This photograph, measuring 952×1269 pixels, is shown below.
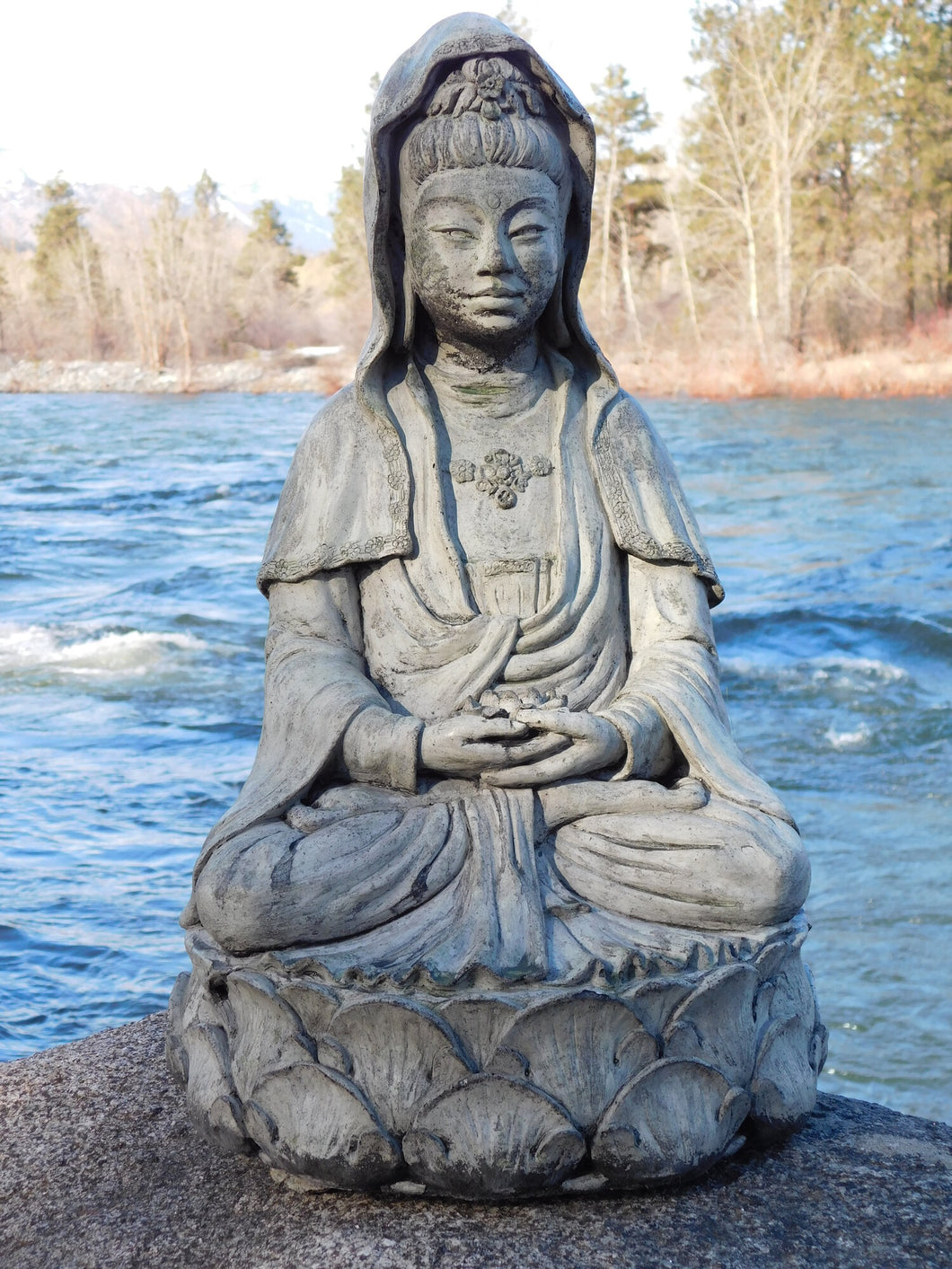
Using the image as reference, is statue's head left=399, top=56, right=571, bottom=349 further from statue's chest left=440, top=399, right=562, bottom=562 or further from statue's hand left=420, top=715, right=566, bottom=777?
statue's hand left=420, top=715, right=566, bottom=777

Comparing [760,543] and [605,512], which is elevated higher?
[605,512]

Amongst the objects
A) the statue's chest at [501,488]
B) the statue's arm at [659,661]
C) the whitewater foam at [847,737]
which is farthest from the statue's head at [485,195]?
the whitewater foam at [847,737]

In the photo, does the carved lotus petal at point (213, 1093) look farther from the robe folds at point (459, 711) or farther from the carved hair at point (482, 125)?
the carved hair at point (482, 125)

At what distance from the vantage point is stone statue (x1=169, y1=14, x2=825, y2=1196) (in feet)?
9.57

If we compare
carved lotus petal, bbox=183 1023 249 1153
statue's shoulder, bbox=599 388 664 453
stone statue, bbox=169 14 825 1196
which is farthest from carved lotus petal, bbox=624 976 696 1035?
statue's shoulder, bbox=599 388 664 453

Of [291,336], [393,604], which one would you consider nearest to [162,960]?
[393,604]

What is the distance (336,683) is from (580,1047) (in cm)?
96

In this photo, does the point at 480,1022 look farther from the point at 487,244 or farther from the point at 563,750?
the point at 487,244

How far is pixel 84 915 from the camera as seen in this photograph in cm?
594

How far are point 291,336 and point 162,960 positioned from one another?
4616 centimetres

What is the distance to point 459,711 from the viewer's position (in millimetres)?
3404

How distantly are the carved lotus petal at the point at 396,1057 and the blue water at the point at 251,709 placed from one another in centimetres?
243

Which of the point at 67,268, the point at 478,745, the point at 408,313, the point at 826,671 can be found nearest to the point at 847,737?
the point at 826,671

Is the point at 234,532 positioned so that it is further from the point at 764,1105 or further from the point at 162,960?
the point at 764,1105
